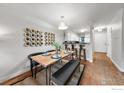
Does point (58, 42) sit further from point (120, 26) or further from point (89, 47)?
point (89, 47)

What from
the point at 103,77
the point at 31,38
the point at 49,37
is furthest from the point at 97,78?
the point at 31,38

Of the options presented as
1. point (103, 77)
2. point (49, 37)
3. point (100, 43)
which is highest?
point (49, 37)

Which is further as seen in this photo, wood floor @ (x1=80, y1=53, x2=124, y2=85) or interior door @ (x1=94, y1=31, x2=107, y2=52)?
interior door @ (x1=94, y1=31, x2=107, y2=52)

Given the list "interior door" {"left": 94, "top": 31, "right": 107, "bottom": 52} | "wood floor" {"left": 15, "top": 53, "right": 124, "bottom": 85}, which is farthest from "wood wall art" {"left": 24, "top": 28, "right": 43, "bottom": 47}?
"interior door" {"left": 94, "top": 31, "right": 107, "bottom": 52}

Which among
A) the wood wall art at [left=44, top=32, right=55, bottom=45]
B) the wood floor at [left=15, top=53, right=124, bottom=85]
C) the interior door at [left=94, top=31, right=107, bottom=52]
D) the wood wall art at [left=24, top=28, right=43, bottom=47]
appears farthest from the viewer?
the interior door at [left=94, top=31, right=107, bottom=52]

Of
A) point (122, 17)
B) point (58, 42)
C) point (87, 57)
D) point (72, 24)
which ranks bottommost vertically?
point (87, 57)

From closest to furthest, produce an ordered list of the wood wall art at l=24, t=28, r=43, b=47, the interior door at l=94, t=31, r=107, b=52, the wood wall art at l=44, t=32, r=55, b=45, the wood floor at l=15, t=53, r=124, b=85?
the wood floor at l=15, t=53, r=124, b=85, the wood wall art at l=44, t=32, r=55, b=45, the wood wall art at l=24, t=28, r=43, b=47, the interior door at l=94, t=31, r=107, b=52

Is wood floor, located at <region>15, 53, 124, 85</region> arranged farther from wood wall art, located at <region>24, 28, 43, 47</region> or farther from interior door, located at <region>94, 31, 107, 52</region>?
interior door, located at <region>94, 31, 107, 52</region>

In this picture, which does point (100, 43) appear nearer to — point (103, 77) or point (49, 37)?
point (103, 77)

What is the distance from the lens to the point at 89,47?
8.71ft

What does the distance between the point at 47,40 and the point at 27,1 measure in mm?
559

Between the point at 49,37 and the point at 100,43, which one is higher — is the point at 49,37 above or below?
above

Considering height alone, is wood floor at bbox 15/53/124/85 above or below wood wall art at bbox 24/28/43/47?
below
